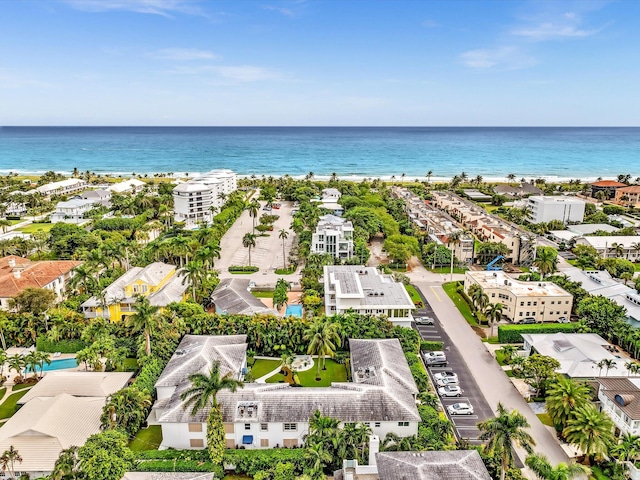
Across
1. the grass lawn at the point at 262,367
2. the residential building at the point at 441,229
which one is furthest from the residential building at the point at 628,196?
the grass lawn at the point at 262,367

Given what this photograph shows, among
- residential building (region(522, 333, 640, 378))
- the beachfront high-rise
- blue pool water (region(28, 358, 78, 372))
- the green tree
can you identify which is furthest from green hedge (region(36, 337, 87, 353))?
the beachfront high-rise

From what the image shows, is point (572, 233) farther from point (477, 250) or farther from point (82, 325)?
point (82, 325)

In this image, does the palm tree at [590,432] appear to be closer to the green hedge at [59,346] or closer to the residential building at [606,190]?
the green hedge at [59,346]

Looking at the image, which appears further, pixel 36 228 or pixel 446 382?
pixel 36 228

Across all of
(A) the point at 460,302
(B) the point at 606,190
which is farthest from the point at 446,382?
(B) the point at 606,190

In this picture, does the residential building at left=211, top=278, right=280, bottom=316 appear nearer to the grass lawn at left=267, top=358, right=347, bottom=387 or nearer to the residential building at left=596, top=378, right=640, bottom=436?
the grass lawn at left=267, top=358, right=347, bottom=387

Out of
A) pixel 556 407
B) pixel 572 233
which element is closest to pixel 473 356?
pixel 556 407

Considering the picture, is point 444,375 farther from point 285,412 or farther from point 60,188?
point 60,188
